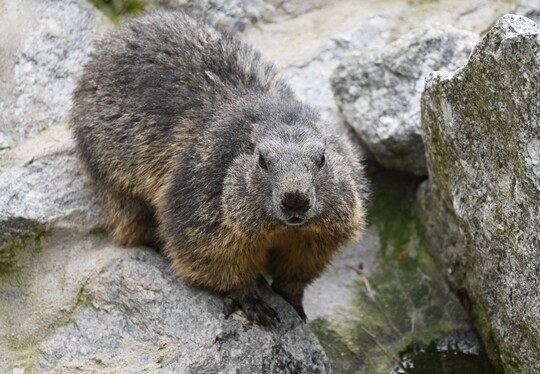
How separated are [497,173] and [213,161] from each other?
6.93ft

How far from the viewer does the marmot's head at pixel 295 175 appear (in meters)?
6.15

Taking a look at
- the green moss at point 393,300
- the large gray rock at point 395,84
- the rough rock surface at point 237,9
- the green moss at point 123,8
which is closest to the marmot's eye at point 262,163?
the green moss at point 393,300

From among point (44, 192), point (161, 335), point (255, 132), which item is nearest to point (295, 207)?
point (255, 132)

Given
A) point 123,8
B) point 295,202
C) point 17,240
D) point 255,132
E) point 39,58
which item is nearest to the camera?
point 295,202

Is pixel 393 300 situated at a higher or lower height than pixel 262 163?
lower

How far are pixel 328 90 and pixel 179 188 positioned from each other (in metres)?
2.95

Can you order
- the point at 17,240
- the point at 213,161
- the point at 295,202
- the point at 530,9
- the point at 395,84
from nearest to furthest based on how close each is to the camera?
the point at 295,202, the point at 213,161, the point at 17,240, the point at 395,84, the point at 530,9

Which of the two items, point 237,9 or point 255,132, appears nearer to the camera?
point 255,132

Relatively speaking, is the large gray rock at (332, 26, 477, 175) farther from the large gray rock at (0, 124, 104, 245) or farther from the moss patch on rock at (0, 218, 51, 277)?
the moss patch on rock at (0, 218, 51, 277)

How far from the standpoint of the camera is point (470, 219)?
22.4ft

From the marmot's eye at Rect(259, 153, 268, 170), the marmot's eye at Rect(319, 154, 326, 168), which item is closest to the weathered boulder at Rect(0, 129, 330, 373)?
the marmot's eye at Rect(259, 153, 268, 170)

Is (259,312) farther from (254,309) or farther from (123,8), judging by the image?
(123,8)

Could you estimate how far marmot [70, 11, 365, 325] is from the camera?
6.50 m

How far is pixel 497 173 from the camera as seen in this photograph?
6.29 meters
